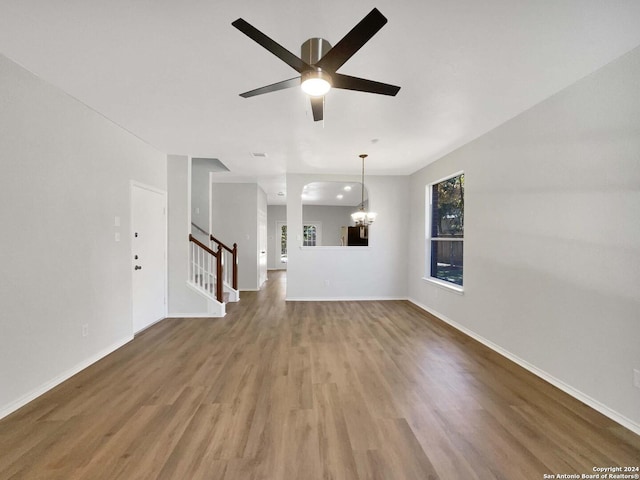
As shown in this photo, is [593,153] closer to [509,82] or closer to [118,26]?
[509,82]

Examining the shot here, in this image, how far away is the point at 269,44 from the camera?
142 cm

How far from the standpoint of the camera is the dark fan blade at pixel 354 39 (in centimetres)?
125

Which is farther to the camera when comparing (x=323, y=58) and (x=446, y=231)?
(x=446, y=231)

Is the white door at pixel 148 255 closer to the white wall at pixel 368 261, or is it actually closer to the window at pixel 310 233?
the white wall at pixel 368 261

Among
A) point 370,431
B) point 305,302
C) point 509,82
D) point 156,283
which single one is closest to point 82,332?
point 156,283

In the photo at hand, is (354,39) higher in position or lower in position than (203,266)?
higher

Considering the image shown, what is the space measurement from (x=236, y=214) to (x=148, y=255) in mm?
2887

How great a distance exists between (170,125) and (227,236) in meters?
3.68

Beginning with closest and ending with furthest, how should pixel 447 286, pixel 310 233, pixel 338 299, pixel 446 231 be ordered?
pixel 447 286 < pixel 446 231 < pixel 338 299 < pixel 310 233

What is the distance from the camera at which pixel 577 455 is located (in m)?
1.61

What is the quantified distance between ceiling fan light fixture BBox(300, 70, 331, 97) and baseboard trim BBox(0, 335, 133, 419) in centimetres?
307

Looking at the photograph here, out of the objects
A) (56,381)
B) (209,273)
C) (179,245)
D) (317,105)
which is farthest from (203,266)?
(317,105)

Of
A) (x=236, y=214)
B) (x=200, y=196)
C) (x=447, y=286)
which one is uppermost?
(x=200, y=196)

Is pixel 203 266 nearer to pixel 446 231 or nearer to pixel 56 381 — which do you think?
pixel 56 381
